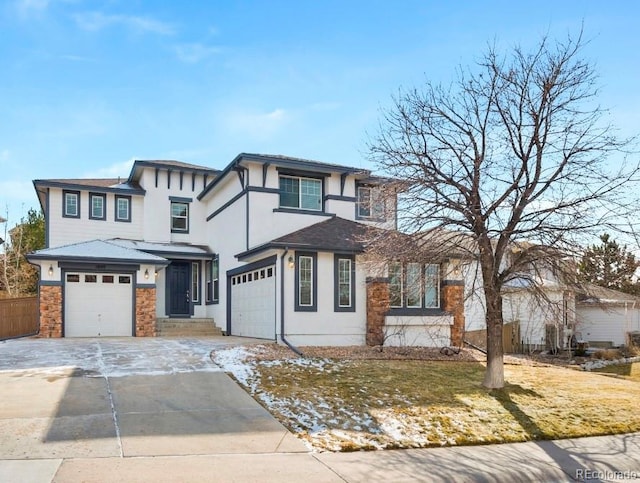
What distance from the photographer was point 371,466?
299 inches

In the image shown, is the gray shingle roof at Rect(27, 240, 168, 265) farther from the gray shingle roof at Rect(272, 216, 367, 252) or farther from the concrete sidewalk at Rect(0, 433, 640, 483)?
the concrete sidewalk at Rect(0, 433, 640, 483)

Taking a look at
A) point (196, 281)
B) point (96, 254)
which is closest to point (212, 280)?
point (196, 281)

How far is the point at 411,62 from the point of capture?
13.9m

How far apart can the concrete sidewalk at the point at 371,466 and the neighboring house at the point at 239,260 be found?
567 cm

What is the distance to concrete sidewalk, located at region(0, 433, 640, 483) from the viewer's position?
665cm

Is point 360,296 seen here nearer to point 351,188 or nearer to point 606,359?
point 351,188

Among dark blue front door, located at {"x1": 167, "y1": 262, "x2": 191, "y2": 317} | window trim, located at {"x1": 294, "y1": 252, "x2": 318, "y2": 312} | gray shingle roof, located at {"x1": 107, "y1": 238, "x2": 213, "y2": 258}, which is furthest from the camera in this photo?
dark blue front door, located at {"x1": 167, "y1": 262, "x2": 191, "y2": 317}

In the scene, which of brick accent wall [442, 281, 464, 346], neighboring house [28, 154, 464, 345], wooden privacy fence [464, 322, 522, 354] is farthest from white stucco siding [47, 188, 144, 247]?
wooden privacy fence [464, 322, 522, 354]

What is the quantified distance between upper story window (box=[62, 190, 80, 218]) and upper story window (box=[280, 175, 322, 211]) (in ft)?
32.1

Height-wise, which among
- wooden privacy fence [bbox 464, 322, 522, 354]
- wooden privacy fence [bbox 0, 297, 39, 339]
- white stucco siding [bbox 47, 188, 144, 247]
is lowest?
wooden privacy fence [bbox 464, 322, 522, 354]

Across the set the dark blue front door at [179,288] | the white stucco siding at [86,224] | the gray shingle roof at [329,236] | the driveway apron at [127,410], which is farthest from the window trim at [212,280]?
the driveway apron at [127,410]

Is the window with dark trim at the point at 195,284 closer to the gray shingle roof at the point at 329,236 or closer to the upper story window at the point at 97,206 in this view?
the upper story window at the point at 97,206

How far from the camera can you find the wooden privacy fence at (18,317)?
1961cm

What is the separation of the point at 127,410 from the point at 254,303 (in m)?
10.2
